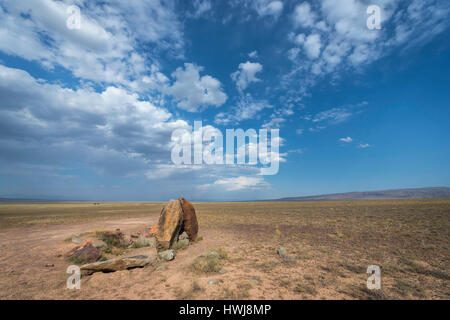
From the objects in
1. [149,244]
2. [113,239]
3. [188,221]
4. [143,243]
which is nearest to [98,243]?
[113,239]

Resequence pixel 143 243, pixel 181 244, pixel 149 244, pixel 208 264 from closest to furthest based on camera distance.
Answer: pixel 208 264 < pixel 181 244 < pixel 143 243 < pixel 149 244

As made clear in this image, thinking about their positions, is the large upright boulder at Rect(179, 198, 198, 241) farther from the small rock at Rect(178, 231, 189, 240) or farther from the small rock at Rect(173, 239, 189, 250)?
the small rock at Rect(173, 239, 189, 250)

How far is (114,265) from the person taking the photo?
27.3 ft

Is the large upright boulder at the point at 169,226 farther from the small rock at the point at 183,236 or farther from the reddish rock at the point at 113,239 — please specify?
the reddish rock at the point at 113,239

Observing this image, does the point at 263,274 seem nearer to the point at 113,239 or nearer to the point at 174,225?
the point at 174,225

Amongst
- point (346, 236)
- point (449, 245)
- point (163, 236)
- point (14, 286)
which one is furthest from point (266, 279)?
point (449, 245)

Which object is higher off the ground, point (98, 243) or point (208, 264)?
point (208, 264)

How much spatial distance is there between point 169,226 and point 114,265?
4098mm

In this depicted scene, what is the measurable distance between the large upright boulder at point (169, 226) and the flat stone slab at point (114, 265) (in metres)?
2.33

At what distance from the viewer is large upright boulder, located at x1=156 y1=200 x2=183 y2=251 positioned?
11.6 meters
